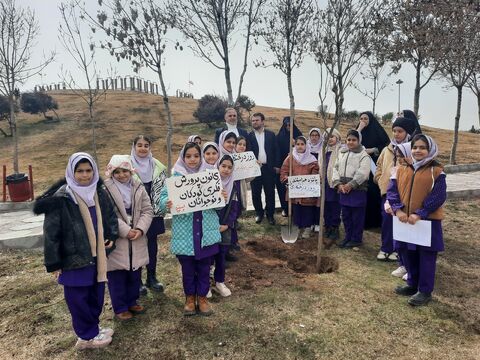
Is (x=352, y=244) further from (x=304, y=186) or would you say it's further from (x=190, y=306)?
(x=190, y=306)

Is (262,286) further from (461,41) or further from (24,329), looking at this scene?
(461,41)

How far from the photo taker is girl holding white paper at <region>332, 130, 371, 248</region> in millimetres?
5023

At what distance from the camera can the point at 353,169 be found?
201 inches

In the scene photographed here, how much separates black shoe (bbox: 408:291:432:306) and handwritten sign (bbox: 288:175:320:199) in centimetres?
216

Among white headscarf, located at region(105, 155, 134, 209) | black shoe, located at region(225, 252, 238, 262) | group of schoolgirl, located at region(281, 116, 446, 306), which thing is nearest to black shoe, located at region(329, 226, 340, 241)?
group of schoolgirl, located at region(281, 116, 446, 306)

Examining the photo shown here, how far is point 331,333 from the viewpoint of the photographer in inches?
124

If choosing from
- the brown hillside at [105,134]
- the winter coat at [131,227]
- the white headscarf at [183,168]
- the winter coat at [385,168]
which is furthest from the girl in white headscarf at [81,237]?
the brown hillside at [105,134]

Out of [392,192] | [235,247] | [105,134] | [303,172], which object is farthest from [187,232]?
[105,134]

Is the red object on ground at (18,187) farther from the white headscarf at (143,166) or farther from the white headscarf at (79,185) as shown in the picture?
the white headscarf at (79,185)

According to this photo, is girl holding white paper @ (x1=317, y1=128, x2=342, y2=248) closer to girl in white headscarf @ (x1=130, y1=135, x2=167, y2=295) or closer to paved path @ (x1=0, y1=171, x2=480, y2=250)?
paved path @ (x1=0, y1=171, x2=480, y2=250)

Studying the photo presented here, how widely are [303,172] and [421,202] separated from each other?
7.76 feet

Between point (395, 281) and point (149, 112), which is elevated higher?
point (149, 112)

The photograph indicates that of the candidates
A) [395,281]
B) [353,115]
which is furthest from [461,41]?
[353,115]

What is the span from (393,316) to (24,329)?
12.1ft
